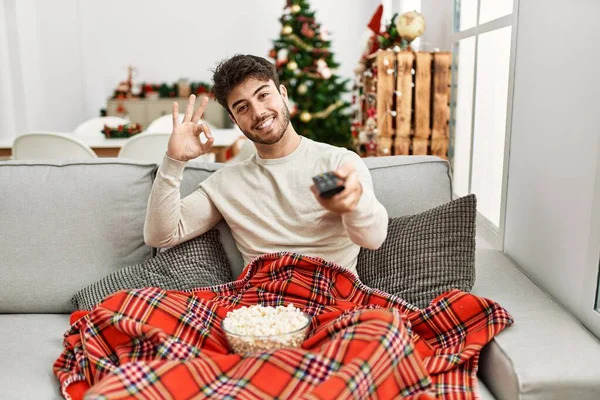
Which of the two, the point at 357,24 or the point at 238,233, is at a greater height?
the point at 357,24

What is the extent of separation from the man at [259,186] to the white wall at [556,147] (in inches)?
17.8

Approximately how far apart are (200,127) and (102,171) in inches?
13.9

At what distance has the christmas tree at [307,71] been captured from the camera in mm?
5043

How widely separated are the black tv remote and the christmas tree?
405 cm

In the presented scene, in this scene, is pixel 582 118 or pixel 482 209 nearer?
pixel 582 118

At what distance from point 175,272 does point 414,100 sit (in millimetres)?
1594

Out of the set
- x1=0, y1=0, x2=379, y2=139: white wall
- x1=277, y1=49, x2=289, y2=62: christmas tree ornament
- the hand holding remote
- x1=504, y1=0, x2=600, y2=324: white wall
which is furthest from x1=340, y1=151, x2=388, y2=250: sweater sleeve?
x1=0, y1=0, x2=379, y2=139: white wall

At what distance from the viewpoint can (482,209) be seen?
230 centimetres

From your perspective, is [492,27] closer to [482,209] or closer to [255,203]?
[482,209]

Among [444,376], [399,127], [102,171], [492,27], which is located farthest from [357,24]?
[444,376]

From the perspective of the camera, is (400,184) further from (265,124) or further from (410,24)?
(410,24)

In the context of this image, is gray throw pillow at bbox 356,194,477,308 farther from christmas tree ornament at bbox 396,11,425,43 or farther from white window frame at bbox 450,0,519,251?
christmas tree ornament at bbox 396,11,425,43

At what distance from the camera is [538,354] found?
1098 millimetres

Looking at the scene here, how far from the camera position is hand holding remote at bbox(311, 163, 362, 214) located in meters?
1.07
